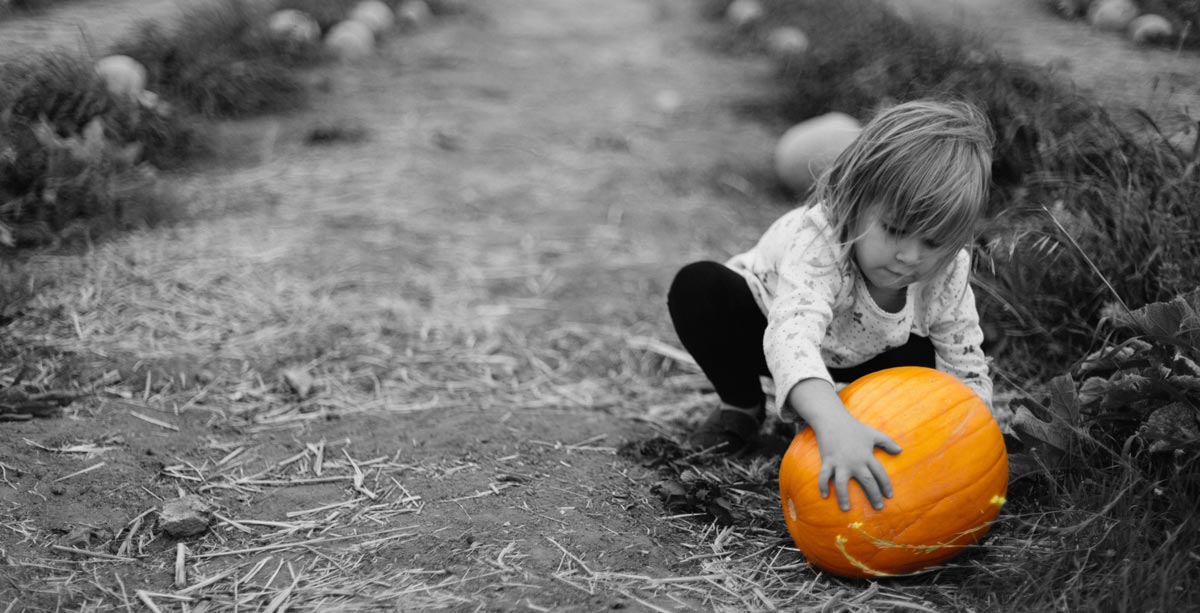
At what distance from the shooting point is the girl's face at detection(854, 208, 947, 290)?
2.08m

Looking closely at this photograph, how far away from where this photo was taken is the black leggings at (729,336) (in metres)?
2.52

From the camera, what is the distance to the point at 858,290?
2.32m

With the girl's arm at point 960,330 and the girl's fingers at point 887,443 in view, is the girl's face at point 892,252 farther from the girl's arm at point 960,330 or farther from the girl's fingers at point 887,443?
the girl's fingers at point 887,443

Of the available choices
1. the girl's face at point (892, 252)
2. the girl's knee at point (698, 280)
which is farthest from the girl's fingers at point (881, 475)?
the girl's knee at point (698, 280)

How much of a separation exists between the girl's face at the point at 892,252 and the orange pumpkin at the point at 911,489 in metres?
0.26

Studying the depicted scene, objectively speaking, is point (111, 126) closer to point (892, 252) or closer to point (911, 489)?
point (892, 252)

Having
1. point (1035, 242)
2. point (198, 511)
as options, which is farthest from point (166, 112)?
point (1035, 242)

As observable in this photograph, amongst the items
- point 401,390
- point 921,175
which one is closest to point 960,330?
point 921,175

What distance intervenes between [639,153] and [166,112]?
2.85 meters

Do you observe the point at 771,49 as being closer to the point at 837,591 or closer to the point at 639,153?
the point at 639,153

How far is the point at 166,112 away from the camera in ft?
17.2

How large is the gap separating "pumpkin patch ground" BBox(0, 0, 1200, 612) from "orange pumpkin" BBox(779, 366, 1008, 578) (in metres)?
0.09

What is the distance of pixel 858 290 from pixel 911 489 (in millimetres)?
556

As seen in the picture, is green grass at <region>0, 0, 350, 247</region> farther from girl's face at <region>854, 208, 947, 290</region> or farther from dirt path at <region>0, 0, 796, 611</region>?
girl's face at <region>854, 208, 947, 290</region>
